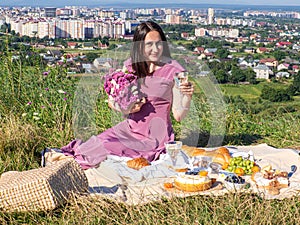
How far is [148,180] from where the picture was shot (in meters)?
3.96

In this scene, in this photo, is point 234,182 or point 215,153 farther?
point 215,153

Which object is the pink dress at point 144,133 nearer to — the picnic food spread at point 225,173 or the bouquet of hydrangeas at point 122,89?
the bouquet of hydrangeas at point 122,89

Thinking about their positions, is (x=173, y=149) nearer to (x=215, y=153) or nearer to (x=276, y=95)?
(x=215, y=153)

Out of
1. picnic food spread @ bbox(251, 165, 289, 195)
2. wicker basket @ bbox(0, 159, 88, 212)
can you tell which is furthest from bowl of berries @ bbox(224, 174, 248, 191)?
wicker basket @ bbox(0, 159, 88, 212)

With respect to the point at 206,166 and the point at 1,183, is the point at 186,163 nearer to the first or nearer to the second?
the point at 206,166

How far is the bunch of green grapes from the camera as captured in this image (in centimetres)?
411

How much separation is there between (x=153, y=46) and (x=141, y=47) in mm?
111

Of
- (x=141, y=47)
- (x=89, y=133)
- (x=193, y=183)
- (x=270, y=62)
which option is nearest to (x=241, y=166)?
(x=193, y=183)

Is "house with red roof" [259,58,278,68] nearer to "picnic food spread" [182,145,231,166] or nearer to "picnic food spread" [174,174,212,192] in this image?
"picnic food spread" [182,145,231,166]

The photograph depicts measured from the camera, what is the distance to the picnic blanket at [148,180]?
3.53 m

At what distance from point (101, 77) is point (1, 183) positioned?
56.6 inches

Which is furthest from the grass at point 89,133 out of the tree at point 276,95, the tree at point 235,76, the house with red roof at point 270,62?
the house with red roof at point 270,62

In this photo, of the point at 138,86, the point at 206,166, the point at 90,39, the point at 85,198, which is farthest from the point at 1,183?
the point at 90,39

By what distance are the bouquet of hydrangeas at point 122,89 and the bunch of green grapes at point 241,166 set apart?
99 cm
